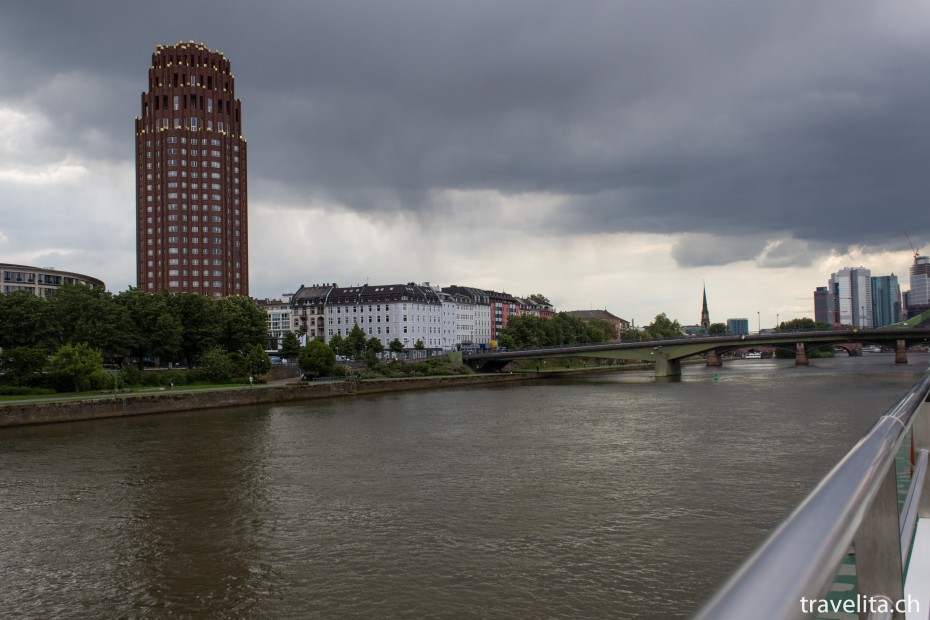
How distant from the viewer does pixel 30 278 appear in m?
85.3

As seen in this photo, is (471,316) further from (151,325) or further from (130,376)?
(130,376)

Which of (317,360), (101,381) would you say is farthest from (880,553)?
(317,360)

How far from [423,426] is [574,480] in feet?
48.9

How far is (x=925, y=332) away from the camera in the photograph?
65562 millimetres

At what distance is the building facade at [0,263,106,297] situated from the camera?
82.0m

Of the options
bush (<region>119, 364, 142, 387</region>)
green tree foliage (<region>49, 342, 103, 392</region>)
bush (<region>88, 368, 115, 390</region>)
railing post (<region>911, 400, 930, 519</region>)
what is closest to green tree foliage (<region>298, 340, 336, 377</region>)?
bush (<region>119, 364, 142, 387</region>)

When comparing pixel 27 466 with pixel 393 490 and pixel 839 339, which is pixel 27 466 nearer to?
pixel 393 490

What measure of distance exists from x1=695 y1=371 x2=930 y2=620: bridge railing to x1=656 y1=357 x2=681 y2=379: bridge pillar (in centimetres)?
7041

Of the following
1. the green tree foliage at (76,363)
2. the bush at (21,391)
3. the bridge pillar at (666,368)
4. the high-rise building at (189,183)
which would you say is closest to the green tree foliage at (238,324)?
the green tree foliage at (76,363)

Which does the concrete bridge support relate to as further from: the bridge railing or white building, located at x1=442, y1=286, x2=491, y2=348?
the bridge railing

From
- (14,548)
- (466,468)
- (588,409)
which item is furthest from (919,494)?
(588,409)

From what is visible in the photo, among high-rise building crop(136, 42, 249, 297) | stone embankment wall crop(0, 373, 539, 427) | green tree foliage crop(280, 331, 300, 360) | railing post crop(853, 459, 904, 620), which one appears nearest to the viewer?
railing post crop(853, 459, 904, 620)

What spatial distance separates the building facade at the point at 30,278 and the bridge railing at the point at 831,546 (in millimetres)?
88268

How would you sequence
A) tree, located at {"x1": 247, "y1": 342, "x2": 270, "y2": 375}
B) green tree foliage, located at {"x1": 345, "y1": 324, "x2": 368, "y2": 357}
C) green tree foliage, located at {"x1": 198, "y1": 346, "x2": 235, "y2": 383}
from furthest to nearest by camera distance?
green tree foliage, located at {"x1": 345, "y1": 324, "x2": 368, "y2": 357} < tree, located at {"x1": 247, "y1": 342, "x2": 270, "y2": 375} < green tree foliage, located at {"x1": 198, "y1": 346, "x2": 235, "y2": 383}
